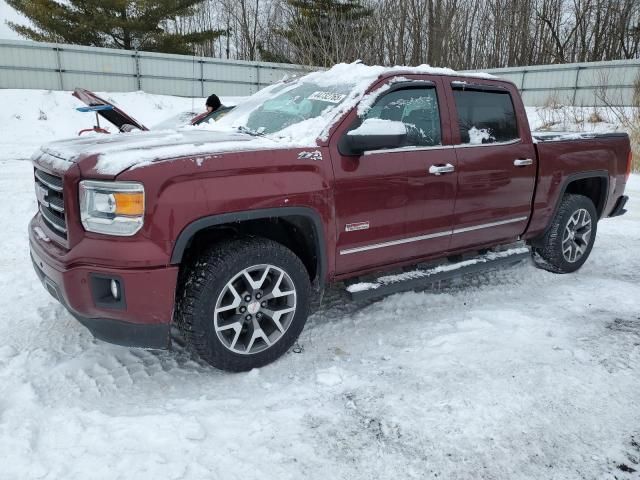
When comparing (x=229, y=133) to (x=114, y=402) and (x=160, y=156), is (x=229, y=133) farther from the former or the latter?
(x=114, y=402)

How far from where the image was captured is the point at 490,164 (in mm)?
4027

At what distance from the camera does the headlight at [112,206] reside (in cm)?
252

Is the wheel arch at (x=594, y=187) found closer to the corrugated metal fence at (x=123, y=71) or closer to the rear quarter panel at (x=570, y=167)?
the rear quarter panel at (x=570, y=167)

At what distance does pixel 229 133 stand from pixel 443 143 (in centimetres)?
161

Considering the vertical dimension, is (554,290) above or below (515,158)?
below

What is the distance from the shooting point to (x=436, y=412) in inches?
104

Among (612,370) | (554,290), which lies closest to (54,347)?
(612,370)

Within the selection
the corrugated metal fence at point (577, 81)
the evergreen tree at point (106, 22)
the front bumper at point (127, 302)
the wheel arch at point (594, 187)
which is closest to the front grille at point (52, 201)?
the front bumper at point (127, 302)

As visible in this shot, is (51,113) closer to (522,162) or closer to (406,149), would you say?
(406,149)

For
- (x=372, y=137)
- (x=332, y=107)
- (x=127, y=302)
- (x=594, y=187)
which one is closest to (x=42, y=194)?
(x=127, y=302)

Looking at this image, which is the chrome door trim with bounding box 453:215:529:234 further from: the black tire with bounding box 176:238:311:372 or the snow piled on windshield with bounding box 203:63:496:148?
the black tire with bounding box 176:238:311:372

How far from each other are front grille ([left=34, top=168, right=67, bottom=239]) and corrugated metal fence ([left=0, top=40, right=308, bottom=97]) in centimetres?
1492

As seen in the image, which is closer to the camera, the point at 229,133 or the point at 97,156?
the point at 97,156

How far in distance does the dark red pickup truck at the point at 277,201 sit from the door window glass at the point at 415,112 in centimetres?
1
